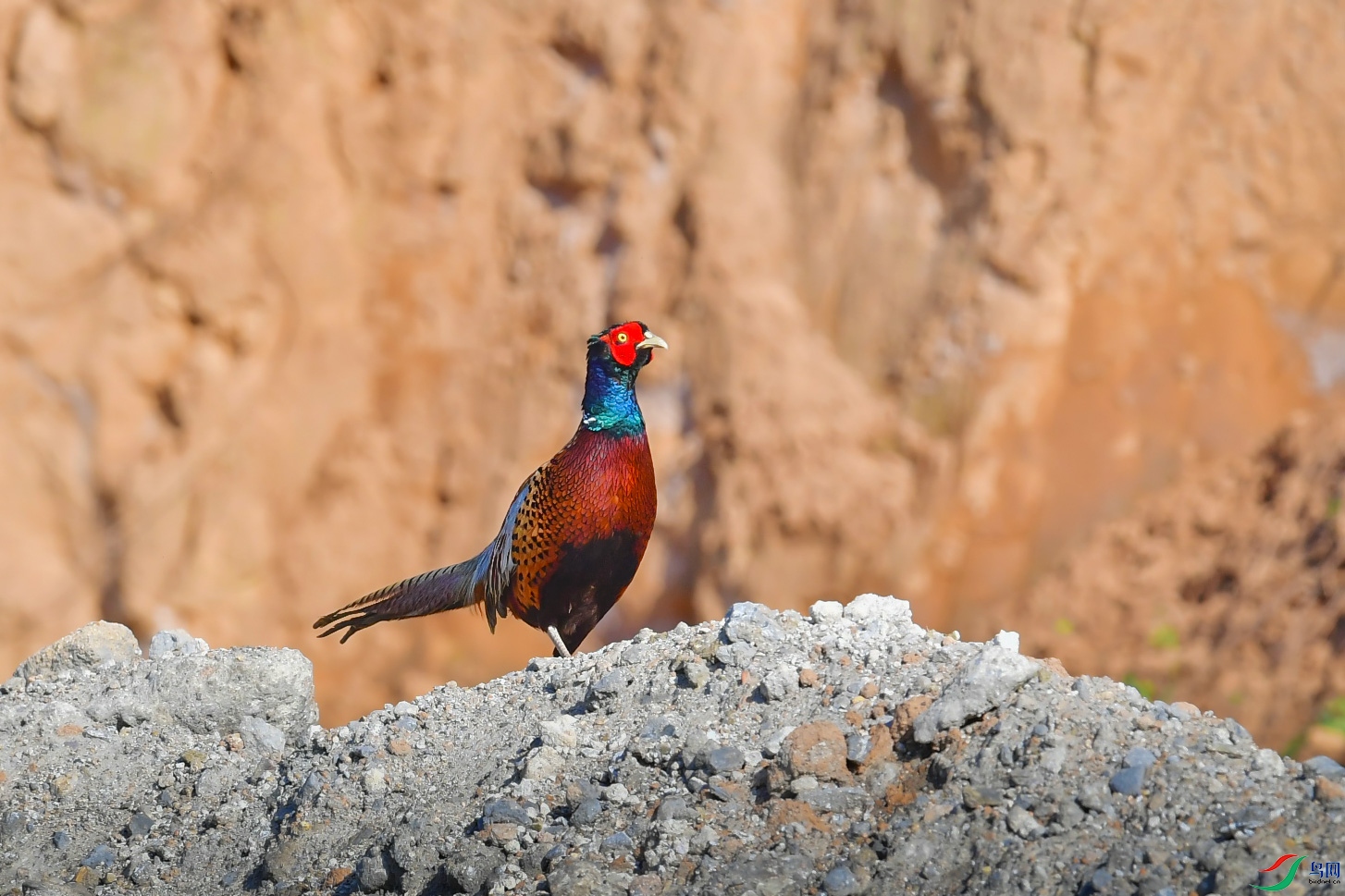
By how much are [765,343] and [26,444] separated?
563 centimetres

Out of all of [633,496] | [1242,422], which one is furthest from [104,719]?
[1242,422]

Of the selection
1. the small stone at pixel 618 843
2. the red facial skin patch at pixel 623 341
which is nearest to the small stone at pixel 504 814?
the small stone at pixel 618 843

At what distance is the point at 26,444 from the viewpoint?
1006 centimetres

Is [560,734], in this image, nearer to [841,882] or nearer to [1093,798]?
[841,882]

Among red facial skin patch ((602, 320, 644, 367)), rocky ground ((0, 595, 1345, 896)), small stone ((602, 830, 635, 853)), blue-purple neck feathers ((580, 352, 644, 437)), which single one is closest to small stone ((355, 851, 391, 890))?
rocky ground ((0, 595, 1345, 896))

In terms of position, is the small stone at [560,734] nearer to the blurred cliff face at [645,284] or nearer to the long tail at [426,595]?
the long tail at [426,595]

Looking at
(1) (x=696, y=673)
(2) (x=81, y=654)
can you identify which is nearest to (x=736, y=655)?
(1) (x=696, y=673)

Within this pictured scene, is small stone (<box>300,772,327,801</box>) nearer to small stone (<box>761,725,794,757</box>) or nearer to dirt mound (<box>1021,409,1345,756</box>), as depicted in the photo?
small stone (<box>761,725,794,757</box>)

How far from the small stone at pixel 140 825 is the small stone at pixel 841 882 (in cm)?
195

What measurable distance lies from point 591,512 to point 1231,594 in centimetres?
573

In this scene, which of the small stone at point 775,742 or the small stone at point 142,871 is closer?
the small stone at point 775,742

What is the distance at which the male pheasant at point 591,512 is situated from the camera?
4.52 m

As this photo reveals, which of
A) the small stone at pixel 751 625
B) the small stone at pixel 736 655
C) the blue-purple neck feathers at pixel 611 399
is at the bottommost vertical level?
the small stone at pixel 736 655

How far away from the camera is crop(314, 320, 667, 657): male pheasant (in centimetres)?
452
